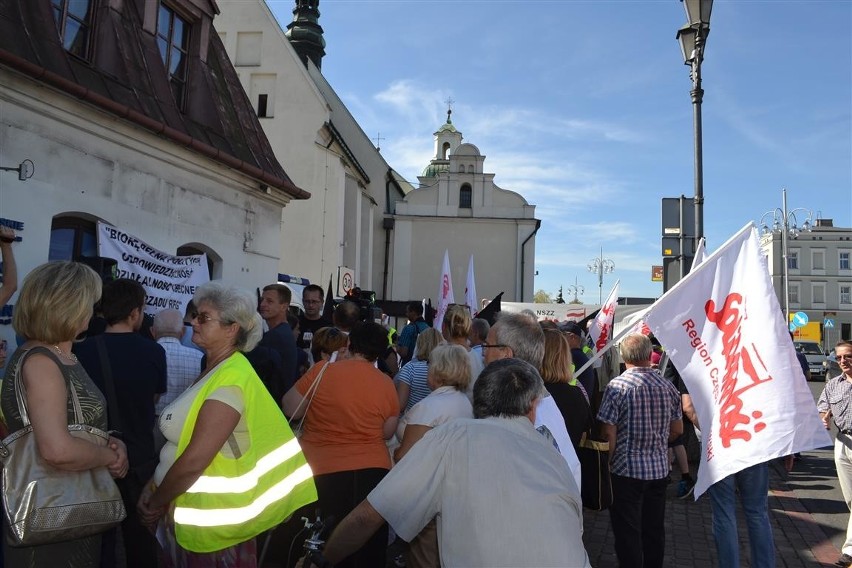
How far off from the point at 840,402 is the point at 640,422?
7.89ft

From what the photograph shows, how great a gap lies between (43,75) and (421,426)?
18.3 ft

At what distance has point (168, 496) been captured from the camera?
2.71 m

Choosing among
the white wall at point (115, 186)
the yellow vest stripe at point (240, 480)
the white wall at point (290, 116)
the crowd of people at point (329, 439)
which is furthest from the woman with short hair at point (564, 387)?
the white wall at point (290, 116)

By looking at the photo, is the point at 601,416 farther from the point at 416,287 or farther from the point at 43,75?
the point at 416,287

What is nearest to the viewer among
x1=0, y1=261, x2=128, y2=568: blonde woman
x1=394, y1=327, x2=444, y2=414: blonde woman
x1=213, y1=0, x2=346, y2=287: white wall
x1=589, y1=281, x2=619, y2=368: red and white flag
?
x1=0, y1=261, x2=128, y2=568: blonde woman

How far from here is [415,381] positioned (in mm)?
5219

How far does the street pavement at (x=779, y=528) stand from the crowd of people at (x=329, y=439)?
1.21m

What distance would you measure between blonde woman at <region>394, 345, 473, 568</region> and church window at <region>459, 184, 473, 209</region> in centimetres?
3577

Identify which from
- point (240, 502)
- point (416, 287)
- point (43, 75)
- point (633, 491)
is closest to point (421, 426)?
point (240, 502)

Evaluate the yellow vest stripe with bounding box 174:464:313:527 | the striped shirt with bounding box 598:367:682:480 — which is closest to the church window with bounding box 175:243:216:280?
the striped shirt with bounding box 598:367:682:480

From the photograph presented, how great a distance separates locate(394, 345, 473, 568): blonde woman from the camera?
391 cm

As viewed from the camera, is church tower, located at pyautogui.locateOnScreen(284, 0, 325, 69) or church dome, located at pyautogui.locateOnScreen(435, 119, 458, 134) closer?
church tower, located at pyautogui.locateOnScreen(284, 0, 325, 69)

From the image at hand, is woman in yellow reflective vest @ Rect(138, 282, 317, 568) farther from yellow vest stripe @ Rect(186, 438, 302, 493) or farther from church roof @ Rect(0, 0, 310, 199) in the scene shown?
church roof @ Rect(0, 0, 310, 199)

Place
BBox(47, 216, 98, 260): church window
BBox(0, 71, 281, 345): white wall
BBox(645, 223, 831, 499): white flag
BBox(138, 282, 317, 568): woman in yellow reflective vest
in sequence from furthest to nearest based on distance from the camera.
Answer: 1. BBox(47, 216, 98, 260): church window
2. BBox(0, 71, 281, 345): white wall
3. BBox(645, 223, 831, 499): white flag
4. BBox(138, 282, 317, 568): woman in yellow reflective vest
